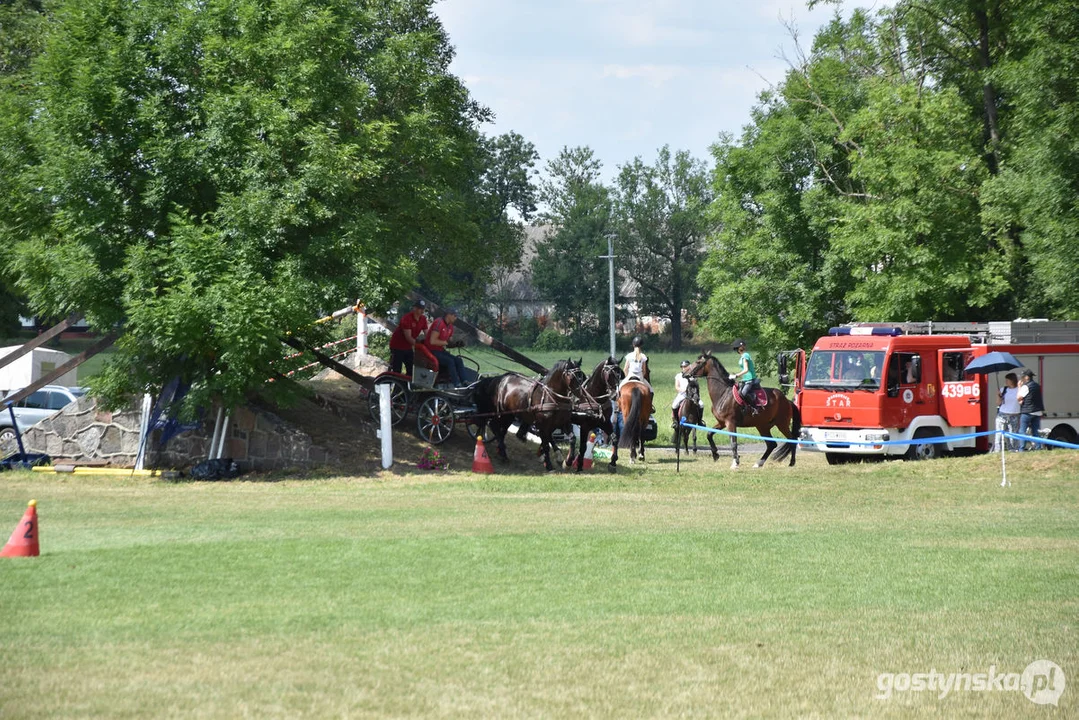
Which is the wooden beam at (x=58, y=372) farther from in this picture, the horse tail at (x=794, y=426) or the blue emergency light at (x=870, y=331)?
the blue emergency light at (x=870, y=331)

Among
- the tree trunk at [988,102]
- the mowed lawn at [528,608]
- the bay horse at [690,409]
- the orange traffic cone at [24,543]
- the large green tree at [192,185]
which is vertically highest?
the tree trunk at [988,102]

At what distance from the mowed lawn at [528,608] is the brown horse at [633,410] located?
5.86 m

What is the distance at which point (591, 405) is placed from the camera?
21.8 meters

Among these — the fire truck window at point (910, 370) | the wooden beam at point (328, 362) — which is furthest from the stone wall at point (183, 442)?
the fire truck window at point (910, 370)

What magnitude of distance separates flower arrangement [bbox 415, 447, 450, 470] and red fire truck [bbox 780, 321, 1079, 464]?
8.17 meters

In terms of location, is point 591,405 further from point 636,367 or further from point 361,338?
point 361,338

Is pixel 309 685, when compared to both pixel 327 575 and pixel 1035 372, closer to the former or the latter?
pixel 327 575

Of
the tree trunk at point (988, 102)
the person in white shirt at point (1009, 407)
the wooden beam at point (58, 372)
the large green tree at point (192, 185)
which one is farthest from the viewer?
the tree trunk at point (988, 102)

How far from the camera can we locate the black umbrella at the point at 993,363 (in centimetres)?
2409

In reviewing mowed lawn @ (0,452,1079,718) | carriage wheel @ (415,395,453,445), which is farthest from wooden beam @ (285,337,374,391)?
mowed lawn @ (0,452,1079,718)

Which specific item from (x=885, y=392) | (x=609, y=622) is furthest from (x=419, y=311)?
(x=609, y=622)

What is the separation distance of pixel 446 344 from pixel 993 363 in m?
11.2

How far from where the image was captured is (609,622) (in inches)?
347

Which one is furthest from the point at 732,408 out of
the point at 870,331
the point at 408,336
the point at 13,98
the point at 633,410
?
the point at 13,98
